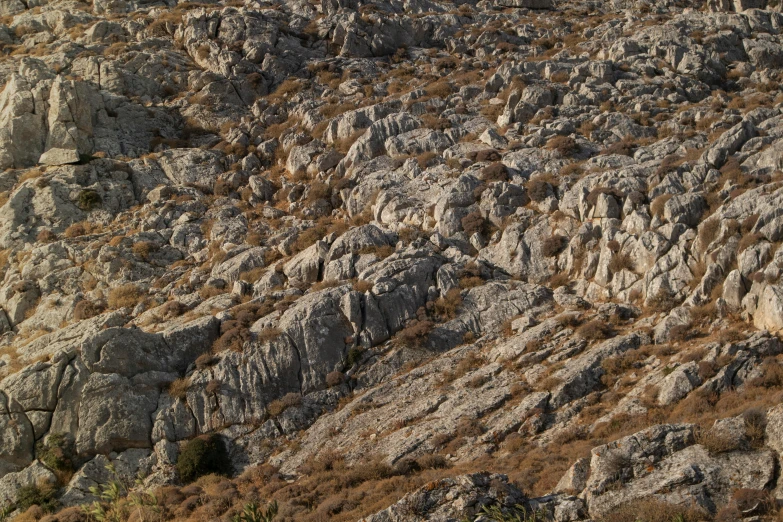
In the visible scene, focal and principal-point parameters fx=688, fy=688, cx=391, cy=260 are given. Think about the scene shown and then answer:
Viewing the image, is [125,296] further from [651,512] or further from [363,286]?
[651,512]

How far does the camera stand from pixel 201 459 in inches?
1256

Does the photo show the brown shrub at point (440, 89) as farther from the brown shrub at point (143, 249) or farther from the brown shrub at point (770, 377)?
the brown shrub at point (770, 377)

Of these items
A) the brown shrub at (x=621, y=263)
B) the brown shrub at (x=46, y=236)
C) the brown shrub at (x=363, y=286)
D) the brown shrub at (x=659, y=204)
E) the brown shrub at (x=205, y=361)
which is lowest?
the brown shrub at (x=205, y=361)

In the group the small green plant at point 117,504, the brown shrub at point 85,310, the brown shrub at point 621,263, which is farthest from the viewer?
the brown shrub at point 85,310

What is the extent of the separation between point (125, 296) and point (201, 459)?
14032 millimetres

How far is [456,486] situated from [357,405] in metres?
12.0

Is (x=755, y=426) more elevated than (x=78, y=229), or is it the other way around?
(x=78, y=229)

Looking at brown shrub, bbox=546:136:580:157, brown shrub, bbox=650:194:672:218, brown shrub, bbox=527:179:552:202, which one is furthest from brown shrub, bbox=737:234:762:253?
brown shrub, bbox=546:136:580:157

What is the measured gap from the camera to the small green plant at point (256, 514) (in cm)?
2516

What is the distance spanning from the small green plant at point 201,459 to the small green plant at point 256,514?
5.24 m

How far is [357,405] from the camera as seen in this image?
33.8m

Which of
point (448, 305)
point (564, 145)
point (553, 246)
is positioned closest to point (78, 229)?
point (448, 305)

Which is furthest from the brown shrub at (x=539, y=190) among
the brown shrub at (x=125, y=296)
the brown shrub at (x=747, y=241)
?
the brown shrub at (x=125, y=296)

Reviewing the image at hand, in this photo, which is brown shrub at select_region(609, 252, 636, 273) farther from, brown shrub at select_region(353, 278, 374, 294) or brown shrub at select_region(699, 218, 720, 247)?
brown shrub at select_region(353, 278, 374, 294)
